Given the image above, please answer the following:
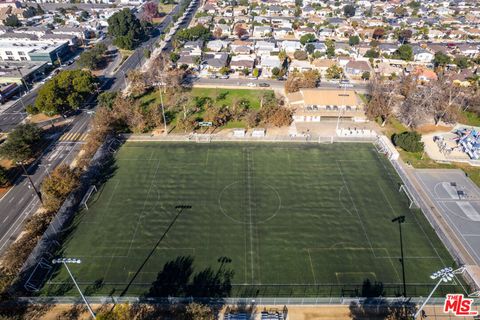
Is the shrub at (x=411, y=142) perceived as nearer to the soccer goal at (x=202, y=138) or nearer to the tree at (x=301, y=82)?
the tree at (x=301, y=82)

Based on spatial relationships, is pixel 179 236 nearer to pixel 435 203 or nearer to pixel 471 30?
pixel 435 203

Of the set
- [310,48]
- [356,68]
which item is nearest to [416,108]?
[356,68]

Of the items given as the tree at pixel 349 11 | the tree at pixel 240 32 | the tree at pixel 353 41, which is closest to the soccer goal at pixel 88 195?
the tree at pixel 240 32

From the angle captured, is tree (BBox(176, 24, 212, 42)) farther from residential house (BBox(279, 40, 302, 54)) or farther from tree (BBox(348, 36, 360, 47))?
tree (BBox(348, 36, 360, 47))

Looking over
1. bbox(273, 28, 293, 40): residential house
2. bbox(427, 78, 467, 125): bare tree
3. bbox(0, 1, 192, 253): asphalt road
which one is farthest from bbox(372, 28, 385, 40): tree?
bbox(0, 1, 192, 253): asphalt road

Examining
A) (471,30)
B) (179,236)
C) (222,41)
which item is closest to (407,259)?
(179,236)
